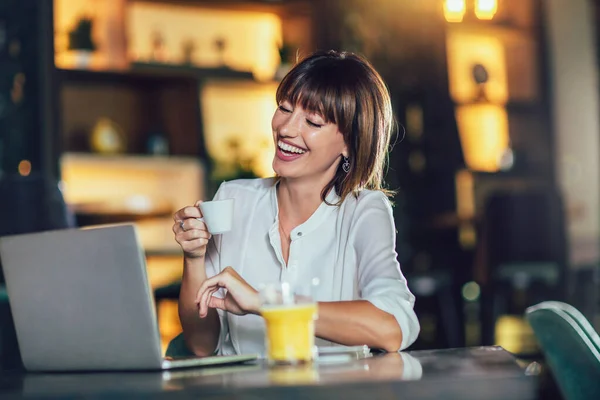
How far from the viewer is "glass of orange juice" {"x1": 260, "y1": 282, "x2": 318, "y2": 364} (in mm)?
1170

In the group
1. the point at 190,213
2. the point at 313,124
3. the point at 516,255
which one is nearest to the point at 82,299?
the point at 190,213

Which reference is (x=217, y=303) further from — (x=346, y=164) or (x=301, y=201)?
(x=346, y=164)

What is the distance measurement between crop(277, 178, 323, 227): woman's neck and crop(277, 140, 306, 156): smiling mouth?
8cm

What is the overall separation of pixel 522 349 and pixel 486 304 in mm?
631

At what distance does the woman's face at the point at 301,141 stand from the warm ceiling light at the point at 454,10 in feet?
12.8

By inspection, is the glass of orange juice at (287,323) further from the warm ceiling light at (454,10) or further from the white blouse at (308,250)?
the warm ceiling light at (454,10)

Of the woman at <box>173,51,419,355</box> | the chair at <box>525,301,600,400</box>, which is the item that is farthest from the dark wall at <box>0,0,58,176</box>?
the chair at <box>525,301,600,400</box>

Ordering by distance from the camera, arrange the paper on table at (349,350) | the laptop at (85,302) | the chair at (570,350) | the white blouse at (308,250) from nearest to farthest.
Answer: the laptop at (85,302) → the paper on table at (349,350) → the chair at (570,350) → the white blouse at (308,250)

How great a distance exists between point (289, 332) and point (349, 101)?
0.70 m

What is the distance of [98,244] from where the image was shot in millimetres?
1132

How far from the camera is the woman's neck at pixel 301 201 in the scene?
1847mm

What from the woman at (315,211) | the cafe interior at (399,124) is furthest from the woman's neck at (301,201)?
the cafe interior at (399,124)

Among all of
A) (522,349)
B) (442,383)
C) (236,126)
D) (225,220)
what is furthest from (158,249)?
(442,383)

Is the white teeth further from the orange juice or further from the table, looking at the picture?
the table
